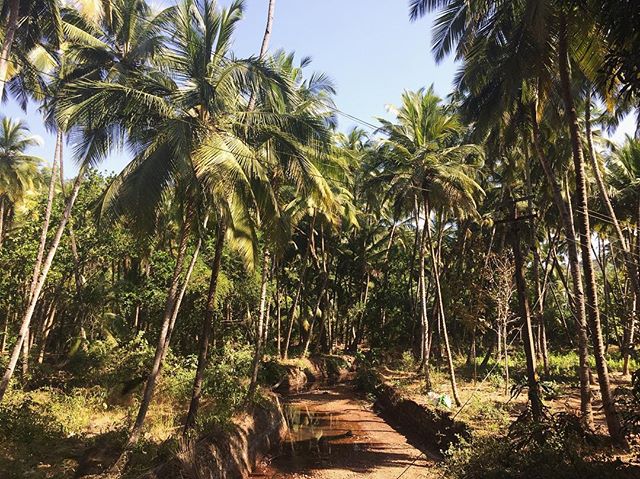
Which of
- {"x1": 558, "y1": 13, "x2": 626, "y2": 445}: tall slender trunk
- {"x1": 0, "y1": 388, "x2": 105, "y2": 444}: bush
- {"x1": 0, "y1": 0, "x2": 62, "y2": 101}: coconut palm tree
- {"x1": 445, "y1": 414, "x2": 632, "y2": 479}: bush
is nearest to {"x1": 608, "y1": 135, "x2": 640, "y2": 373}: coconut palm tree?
{"x1": 558, "y1": 13, "x2": 626, "y2": 445}: tall slender trunk

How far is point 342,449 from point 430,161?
9.32 m

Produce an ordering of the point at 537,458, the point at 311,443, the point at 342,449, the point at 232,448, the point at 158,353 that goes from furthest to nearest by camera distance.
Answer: the point at 311,443 < the point at 342,449 < the point at 232,448 < the point at 158,353 < the point at 537,458

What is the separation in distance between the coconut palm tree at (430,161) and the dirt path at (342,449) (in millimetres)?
3377

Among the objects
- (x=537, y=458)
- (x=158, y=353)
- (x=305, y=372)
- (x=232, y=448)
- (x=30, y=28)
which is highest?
(x=30, y=28)

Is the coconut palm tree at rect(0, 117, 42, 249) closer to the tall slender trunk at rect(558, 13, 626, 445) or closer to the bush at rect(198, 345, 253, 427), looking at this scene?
the bush at rect(198, 345, 253, 427)

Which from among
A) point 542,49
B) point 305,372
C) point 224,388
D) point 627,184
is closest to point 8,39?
point 224,388

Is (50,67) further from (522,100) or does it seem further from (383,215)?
(383,215)

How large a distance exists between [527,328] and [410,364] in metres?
13.2

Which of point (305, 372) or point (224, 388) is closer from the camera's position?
point (224, 388)

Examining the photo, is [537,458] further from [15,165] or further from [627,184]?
[15,165]

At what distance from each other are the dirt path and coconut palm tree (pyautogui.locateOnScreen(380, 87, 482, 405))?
338 cm

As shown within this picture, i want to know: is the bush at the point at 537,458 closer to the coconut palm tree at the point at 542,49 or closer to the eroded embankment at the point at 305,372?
the coconut palm tree at the point at 542,49

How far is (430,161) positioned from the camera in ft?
47.2

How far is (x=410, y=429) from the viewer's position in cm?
1356
